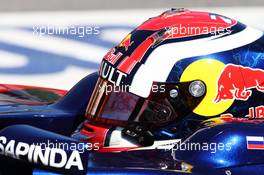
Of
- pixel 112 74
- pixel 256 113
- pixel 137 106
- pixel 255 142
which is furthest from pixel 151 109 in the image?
pixel 255 142

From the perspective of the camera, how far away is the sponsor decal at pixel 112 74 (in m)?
2.15

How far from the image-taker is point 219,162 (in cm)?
179

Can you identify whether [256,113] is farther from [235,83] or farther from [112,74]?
[112,74]

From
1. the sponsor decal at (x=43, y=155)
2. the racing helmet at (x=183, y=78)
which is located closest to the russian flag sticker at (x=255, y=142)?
the racing helmet at (x=183, y=78)

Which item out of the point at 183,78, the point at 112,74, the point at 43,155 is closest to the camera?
the point at 43,155

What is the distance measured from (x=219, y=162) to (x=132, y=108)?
0.45 meters

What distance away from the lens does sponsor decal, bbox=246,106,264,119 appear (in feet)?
6.92

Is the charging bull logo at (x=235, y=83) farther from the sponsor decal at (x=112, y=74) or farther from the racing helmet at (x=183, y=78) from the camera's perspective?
the sponsor decal at (x=112, y=74)

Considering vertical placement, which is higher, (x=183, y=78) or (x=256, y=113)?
(x=183, y=78)

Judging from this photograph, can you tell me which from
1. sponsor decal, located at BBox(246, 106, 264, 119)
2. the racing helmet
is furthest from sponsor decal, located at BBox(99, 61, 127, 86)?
sponsor decal, located at BBox(246, 106, 264, 119)

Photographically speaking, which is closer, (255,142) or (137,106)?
(255,142)

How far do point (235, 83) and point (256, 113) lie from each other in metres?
0.12

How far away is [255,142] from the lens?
5.89ft

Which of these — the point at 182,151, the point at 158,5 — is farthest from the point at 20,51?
the point at 182,151
